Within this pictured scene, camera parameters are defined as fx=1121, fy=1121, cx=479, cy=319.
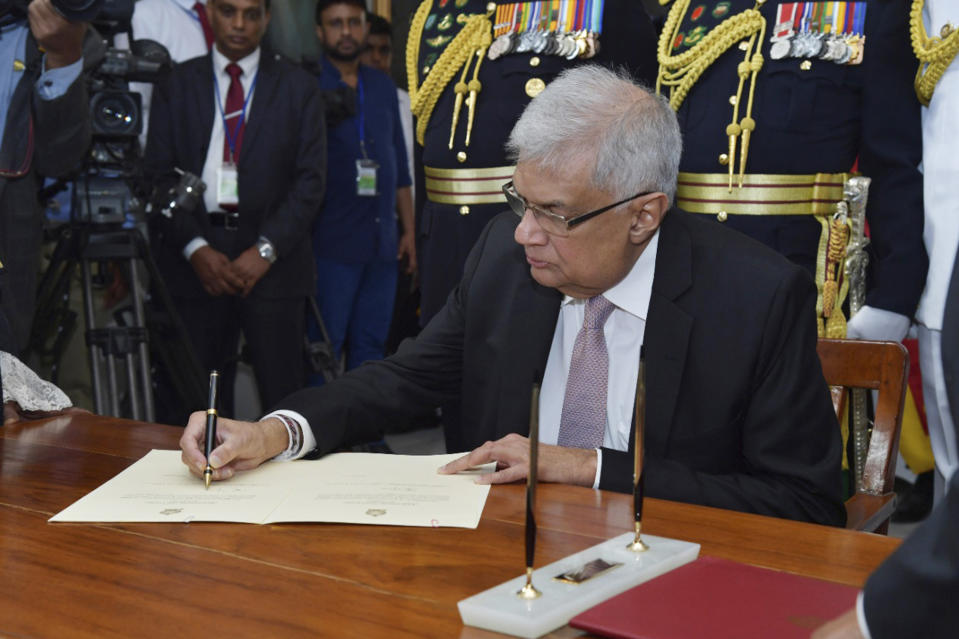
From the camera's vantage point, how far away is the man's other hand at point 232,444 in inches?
59.5

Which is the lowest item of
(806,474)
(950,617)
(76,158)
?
(806,474)

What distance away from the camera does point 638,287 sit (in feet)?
5.95

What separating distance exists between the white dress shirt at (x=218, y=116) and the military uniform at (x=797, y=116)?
1.96 meters

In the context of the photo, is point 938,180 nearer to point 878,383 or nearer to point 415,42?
point 878,383

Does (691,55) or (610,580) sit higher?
(691,55)

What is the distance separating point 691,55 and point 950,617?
6.15 feet

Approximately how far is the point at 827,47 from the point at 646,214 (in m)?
0.82

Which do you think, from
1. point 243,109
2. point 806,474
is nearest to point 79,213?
point 243,109

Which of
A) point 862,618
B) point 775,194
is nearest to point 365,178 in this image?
point 775,194

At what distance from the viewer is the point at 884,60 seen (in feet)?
7.39

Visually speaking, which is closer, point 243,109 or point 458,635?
point 458,635

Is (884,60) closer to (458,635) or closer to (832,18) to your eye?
(832,18)

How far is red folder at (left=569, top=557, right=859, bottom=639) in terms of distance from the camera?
98cm

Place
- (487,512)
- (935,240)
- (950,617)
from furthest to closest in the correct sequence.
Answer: (935,240) < (487,512) < (950,617)
